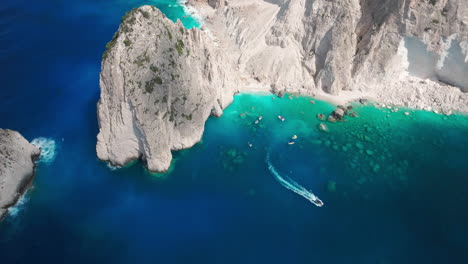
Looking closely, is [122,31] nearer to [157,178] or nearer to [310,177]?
[157,178]

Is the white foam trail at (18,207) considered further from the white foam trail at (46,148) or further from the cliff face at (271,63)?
the cliff face at (271,63)

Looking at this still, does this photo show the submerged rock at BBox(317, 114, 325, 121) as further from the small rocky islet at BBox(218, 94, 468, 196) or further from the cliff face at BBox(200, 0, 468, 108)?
the cliff face at BBox(200, 0, 468, 108)

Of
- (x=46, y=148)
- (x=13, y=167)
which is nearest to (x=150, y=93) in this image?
(x=46, y=148)

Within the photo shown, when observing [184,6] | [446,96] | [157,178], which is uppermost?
[184,6]

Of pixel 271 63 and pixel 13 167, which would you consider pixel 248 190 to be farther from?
→ pixel 13 167

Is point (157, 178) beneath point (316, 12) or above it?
beneath

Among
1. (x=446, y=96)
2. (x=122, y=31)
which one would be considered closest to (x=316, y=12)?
(x=446, y=96)
